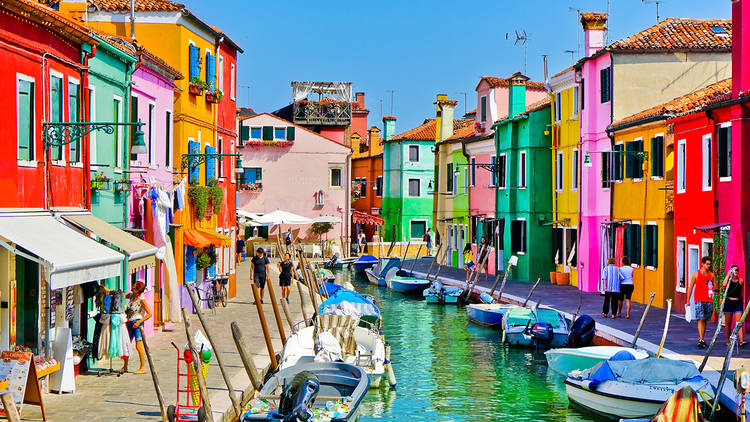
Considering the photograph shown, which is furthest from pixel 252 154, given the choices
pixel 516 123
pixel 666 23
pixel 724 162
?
pixel 724 162

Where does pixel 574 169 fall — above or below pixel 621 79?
below

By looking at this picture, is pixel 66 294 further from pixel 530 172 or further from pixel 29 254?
pixel 530 172

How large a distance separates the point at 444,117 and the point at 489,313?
28282 millimetres

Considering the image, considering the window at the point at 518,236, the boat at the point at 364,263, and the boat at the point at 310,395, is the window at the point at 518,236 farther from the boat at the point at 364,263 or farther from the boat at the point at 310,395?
the boat at the point at 310,395

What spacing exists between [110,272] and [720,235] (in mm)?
14739

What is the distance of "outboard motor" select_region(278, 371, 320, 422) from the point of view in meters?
14.6

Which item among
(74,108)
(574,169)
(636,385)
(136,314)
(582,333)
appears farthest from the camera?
(574,169)

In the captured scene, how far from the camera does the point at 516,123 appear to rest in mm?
42812

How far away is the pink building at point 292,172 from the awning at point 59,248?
47.2m

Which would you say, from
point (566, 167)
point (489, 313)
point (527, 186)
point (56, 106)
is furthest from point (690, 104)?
point (56, 106)

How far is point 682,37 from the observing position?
34.3m

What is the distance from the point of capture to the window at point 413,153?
69688 millimetres

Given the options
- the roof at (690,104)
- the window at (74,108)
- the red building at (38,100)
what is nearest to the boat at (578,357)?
the roof at (690,104)

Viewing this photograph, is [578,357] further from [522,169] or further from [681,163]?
[522,169]
